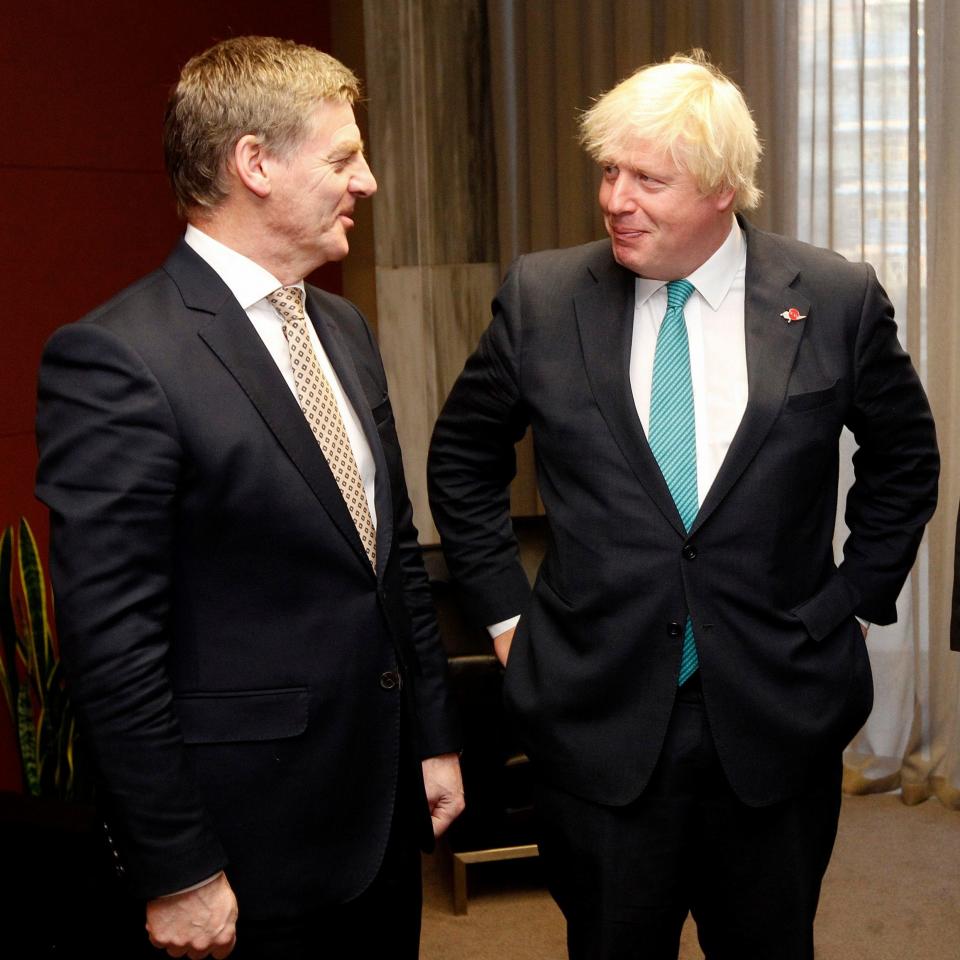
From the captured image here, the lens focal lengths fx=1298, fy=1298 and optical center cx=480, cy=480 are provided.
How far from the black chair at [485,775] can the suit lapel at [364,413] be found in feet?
5.10

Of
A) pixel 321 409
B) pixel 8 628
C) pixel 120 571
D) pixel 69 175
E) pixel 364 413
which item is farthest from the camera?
pixel 69 175

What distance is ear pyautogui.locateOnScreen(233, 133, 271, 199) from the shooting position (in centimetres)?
177

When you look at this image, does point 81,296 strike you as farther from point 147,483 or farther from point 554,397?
point 147,483

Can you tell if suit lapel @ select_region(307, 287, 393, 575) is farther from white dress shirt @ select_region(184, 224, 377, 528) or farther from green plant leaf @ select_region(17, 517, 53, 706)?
green plant leaf @ select_region(17, 517, 53, 706)

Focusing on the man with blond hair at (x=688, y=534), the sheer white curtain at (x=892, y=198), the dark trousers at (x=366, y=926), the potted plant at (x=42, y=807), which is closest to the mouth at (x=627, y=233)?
the man with blond hair at (x=688, y=534)

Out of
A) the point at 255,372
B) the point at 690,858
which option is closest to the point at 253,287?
the point at 255,372

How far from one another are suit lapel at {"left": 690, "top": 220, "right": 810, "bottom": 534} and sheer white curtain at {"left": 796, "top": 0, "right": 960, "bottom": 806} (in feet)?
6.61

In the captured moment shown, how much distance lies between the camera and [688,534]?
204cm

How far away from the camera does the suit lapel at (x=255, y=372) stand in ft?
5.66

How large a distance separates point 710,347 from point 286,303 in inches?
27.7

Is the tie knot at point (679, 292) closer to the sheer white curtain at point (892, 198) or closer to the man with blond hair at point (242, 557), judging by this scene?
the man with blond hair at point (242, 557)

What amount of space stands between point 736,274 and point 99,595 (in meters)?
1.18

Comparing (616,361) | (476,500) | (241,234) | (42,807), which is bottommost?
(42,807)

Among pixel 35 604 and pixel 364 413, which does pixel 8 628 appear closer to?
pixel 35 604
